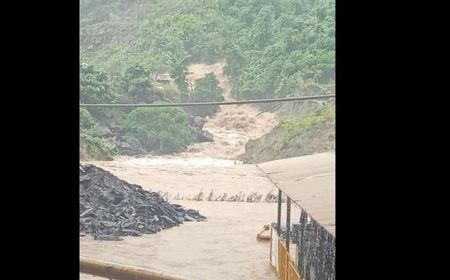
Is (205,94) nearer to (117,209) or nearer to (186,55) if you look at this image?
(186,55)

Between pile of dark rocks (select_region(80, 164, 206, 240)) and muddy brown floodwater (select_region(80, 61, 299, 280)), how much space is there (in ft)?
0.42

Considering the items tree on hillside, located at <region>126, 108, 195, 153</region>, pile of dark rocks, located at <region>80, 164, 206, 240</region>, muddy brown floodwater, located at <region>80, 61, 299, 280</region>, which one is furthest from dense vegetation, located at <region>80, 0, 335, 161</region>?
pile of dark rocks, located at <region>80, 164, 206, 240</region>

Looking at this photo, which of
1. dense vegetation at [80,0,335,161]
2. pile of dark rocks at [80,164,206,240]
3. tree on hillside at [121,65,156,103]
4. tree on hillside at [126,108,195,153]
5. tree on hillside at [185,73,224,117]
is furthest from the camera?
tree on hillside at [185,73,224,117]

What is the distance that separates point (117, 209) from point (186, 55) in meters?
2.61

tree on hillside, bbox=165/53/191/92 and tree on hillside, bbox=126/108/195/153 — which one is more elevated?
tree on hillside, bbox=165/53/191/92

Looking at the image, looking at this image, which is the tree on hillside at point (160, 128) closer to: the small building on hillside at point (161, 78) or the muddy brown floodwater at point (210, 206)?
the muddy brown floodwater at point (210, 206)

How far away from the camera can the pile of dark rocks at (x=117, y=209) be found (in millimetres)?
6914

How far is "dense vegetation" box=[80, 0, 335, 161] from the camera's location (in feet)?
26.9

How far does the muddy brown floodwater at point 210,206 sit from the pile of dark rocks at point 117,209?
0.42 feet

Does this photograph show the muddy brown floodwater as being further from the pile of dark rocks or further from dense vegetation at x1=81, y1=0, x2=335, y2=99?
dense vegetation at x1=81, y1=0, x2=335, y2=99

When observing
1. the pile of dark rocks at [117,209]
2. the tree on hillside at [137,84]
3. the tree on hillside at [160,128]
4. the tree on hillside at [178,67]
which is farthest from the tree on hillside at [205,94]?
the pile of dark rocks at [117,209]
